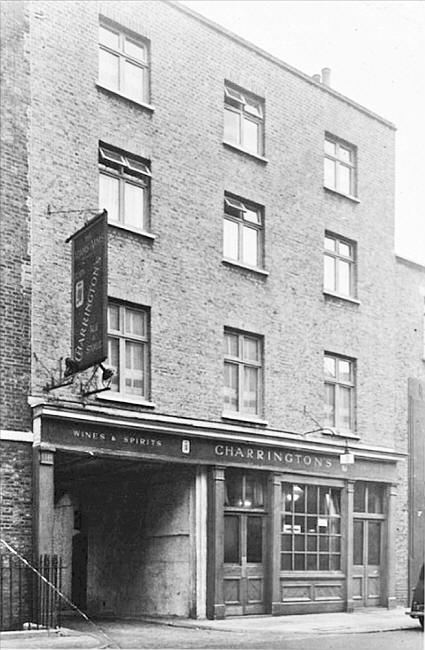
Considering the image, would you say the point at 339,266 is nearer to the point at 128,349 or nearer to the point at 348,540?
the point at 348,540

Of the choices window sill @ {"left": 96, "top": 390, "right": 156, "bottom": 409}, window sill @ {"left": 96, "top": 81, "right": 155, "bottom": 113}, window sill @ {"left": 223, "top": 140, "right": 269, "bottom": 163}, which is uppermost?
window sill @ {"left": 96, "top": 81, "right": 155, "bottom": 113}

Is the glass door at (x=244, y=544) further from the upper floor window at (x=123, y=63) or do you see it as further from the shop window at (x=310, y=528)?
the upper floor window at (x=123, y=63)

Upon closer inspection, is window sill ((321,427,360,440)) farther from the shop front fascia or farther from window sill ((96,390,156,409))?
window sill ((96,390,156,409))

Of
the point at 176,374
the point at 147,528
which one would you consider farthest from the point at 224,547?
the point at 176,374

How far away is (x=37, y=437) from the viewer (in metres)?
15.3

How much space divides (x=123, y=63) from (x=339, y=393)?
8848 mm

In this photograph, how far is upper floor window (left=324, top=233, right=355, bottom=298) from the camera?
22.2m

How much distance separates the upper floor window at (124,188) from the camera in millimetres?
17531

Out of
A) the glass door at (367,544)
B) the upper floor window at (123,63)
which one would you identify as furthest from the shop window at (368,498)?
the upper floor window at (123,63)

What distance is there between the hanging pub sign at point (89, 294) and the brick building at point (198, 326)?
1.89 ft

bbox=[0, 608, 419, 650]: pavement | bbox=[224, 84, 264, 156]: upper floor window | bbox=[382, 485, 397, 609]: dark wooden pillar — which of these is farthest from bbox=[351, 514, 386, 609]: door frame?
bbox=[224, 84, 264, 156]: upper floor window

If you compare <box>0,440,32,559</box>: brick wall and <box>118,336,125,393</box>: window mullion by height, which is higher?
<box>118,336,125,393</box>: window mullion

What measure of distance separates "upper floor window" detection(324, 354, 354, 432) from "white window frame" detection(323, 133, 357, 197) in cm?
406

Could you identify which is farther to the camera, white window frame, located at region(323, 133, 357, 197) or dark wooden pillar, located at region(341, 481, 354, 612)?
white window frame, located at region(323, 133, 357, 197)
